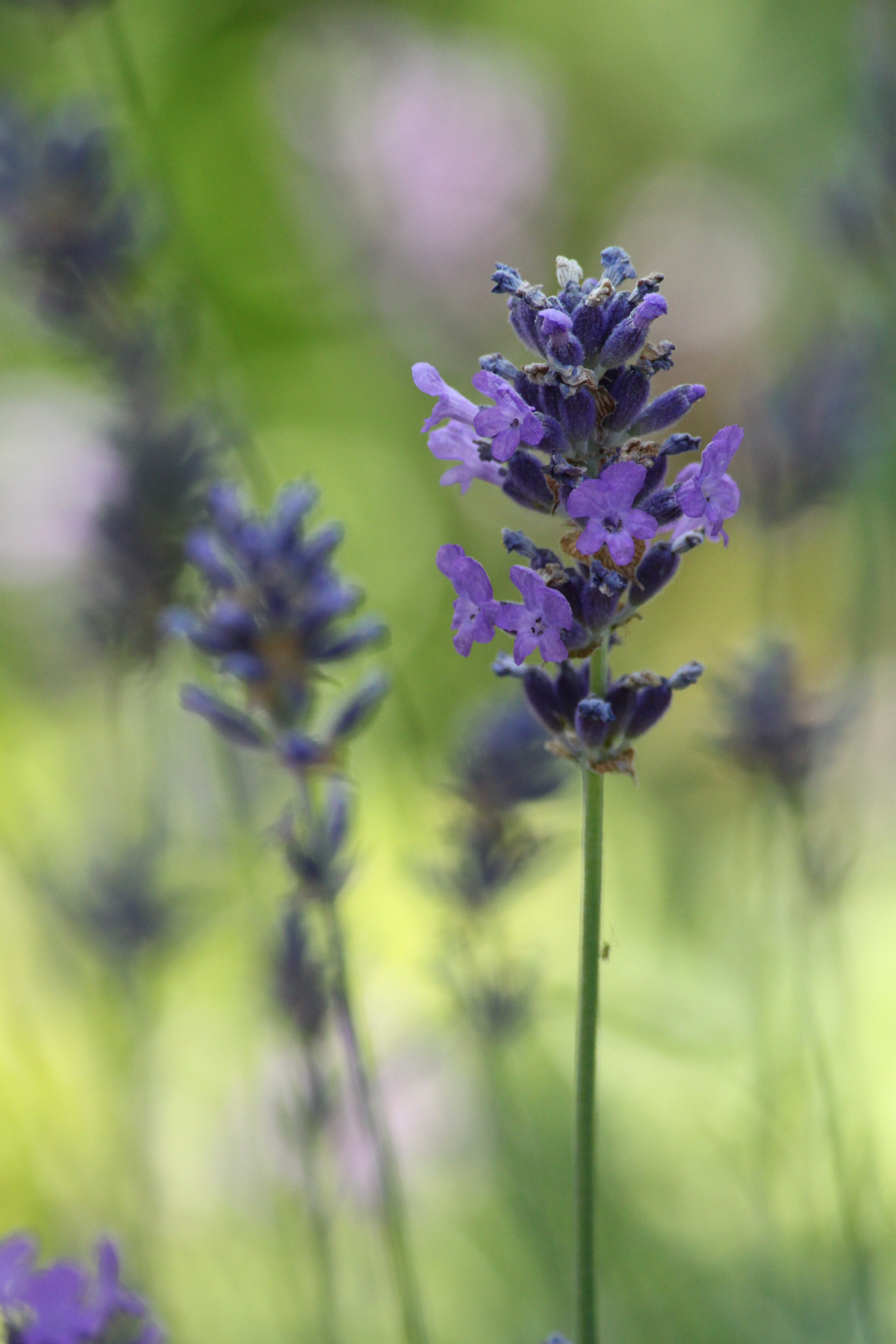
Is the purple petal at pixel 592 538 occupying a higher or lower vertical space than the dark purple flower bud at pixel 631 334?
lower

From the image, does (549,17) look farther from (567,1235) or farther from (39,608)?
(567,1235)

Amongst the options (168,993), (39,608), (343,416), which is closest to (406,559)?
(343,416)

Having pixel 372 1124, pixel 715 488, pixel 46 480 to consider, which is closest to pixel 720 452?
pixel 715 488

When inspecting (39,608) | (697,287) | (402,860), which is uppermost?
(697,287)

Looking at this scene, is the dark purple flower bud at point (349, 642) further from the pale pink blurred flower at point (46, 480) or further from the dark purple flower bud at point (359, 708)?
the pale pink blurred flower at point (46, 480)

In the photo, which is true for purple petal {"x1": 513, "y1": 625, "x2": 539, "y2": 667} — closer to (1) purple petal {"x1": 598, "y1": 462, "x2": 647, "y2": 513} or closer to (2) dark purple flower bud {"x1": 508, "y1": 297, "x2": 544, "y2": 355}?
(1) purple petal {"x1": 598, "y1": 462, "x2": 647, "y2": 513}

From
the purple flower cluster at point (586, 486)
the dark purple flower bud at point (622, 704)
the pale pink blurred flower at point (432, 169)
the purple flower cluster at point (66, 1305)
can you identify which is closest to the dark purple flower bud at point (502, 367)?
the purple flower cluster at point (586, 486)

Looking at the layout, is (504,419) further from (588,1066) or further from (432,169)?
(432,169)
